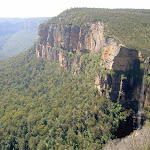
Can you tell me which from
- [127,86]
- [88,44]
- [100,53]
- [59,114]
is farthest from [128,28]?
[59,114]

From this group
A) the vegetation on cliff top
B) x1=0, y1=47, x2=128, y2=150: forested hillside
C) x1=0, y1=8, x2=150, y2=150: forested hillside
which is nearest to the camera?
x1=0, y1=47, x2=128, y2=150: forested hillside

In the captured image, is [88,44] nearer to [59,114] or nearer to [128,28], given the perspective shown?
[128,28]

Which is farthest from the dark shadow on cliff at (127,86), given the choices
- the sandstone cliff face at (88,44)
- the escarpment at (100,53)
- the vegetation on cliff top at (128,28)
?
the vegetation on cliff top at (128,28)

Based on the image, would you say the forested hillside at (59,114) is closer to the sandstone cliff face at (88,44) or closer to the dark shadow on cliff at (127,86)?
the dark shadow on cliff at (127,86)

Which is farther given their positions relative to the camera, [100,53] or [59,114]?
[100,53]

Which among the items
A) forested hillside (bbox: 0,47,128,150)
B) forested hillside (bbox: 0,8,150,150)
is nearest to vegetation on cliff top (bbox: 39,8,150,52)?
forested hillside (bbox: 0,8,150,150)

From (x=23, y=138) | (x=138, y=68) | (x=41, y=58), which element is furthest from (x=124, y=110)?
(x=41, y=58)

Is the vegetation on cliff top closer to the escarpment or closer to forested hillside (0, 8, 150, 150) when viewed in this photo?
forested hillside (0, 8, 150, 150)

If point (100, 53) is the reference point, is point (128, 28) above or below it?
above
